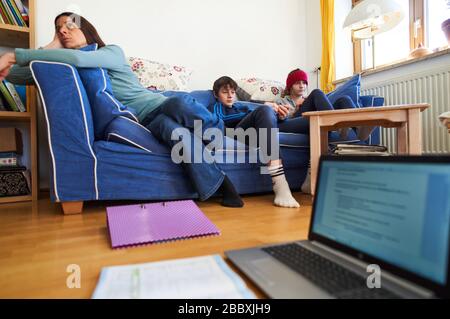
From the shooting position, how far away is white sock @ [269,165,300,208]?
4.12ft

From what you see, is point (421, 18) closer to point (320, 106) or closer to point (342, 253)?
point (320, 106)

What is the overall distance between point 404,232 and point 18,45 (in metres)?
2.21

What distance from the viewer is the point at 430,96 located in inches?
72.9

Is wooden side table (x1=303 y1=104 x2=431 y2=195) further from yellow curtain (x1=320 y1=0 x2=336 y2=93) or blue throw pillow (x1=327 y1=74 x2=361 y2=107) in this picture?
yellow curtain (x1=320 y1=0 x2=336 y2=93)

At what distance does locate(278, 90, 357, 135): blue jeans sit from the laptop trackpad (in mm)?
1203

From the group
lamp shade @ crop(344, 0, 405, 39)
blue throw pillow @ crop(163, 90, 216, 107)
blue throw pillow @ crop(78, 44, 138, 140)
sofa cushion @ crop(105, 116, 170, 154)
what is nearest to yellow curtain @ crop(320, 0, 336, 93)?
Answer: lamp shade @ crop(344, 0, 405, 39)

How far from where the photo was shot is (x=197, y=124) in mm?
1298

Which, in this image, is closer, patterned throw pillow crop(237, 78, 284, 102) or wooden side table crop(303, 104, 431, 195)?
wooden side table crop(303, 104, 431, 195)

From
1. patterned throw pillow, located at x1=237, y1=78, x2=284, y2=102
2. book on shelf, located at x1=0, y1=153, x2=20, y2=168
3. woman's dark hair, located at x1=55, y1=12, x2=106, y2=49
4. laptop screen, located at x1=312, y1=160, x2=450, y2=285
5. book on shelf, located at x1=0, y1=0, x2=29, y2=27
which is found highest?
book on shelf, located at x1=0, y1=0, x2=29, y2=27

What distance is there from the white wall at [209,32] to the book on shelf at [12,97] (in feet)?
0.77

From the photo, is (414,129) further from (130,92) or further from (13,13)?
(13,13)

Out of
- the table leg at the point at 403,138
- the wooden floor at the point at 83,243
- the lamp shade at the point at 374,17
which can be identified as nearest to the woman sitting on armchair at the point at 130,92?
the wooden floor at the point at 83,243

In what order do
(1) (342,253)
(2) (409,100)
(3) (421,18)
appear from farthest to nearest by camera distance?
(3) (421,18) → (2) (409,100) → (1) (342,253)
